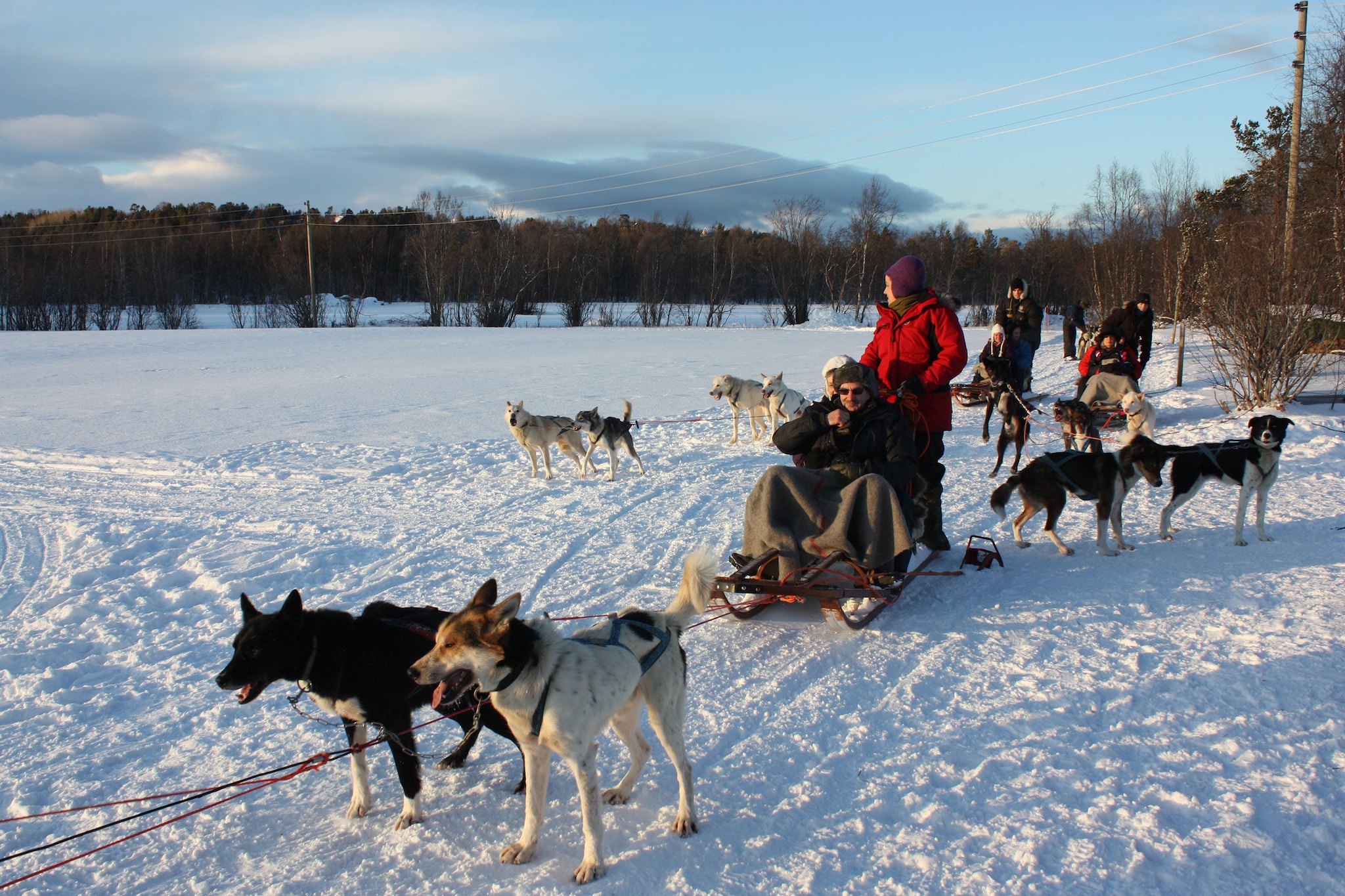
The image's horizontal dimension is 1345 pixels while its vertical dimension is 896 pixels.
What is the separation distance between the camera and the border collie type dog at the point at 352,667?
2.56 metres

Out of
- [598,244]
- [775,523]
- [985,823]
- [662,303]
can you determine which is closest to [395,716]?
[985,823]

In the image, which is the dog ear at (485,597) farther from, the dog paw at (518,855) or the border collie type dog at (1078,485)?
the border collie type dog at (1078,485)

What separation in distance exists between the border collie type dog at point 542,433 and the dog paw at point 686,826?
611 centimetres

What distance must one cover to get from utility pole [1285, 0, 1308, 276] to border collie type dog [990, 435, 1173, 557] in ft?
25.4

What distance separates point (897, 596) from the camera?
4.57 metres

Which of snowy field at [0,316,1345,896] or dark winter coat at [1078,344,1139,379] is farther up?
dark winter coat at [1078,344,1139,379]

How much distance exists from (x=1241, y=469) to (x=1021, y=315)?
6.80 metres

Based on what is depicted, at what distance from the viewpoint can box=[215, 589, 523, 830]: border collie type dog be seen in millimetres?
2559

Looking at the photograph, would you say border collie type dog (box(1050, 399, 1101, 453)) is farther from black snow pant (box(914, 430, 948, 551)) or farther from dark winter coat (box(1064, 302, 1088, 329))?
dark winter coat (box(1064, 302, 1088, 329))

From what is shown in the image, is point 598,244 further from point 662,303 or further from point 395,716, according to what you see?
point 395,716

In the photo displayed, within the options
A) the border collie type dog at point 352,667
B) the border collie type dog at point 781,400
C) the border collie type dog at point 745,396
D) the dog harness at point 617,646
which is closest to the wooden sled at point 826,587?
the dog harness at point 617,646

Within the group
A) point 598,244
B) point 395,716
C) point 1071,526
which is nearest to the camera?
point 395,716

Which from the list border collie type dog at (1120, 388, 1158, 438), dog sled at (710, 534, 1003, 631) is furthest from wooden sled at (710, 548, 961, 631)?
border collie type dog at (1120, 388, 1158, 438)

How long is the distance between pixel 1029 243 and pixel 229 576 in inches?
2381
